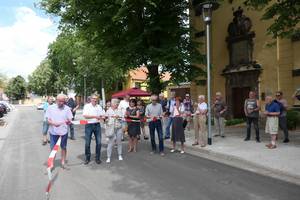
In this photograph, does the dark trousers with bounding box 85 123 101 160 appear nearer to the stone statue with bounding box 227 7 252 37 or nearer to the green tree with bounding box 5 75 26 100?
the stone statue with bounding box 227 7 252 37


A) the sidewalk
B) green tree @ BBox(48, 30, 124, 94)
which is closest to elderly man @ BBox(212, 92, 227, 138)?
the sidewalk

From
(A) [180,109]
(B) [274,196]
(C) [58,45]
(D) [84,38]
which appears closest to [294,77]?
(A) [180,109]

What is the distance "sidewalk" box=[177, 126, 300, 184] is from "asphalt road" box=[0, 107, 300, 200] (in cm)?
60

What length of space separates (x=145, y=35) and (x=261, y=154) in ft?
34.3

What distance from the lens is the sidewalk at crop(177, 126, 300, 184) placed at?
9141 millimetres

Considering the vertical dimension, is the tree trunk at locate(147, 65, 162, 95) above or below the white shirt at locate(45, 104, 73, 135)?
above

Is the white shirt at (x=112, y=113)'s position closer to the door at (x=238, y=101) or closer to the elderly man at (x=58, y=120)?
the elderly man at (x=58, y=120)

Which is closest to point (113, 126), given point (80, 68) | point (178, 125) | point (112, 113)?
point (112, 113)

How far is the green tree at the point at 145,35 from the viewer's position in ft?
64.1

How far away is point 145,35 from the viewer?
1984 cm

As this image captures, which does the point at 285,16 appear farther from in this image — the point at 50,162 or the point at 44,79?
the point at 44,79

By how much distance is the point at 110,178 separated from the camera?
28.5ft

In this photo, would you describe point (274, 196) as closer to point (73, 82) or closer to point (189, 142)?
point (189, 142)

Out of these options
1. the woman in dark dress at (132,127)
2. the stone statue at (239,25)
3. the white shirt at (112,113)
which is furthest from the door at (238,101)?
the white shirt at (112,113)
